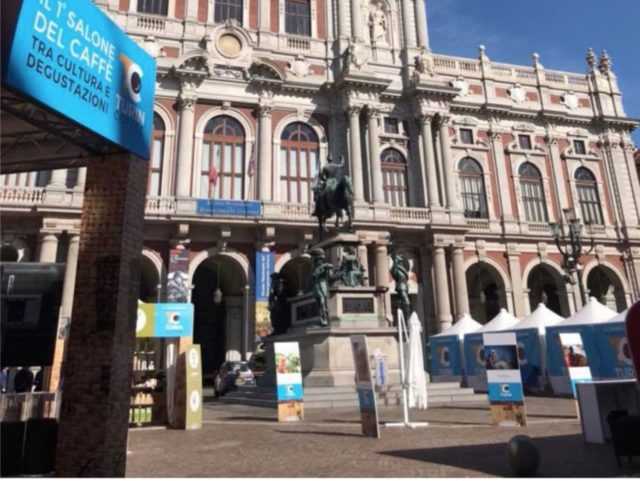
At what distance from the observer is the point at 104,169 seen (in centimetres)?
603

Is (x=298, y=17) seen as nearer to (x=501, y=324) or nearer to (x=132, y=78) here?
(x=501, y=324)

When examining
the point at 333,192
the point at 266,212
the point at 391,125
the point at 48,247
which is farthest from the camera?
the point at 391,125

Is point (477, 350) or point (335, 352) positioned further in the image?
point (477, 350)

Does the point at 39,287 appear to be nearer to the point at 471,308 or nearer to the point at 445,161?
the point at 445,161

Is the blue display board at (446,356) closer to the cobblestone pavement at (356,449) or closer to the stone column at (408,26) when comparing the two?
the cobblestone pavement at (356,449)

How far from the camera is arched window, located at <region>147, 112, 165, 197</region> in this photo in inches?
1029

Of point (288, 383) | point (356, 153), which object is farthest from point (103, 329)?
point (356, 153)

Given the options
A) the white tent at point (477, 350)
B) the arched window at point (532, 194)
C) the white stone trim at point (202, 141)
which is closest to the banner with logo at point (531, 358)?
the white tent at point (477, 350)

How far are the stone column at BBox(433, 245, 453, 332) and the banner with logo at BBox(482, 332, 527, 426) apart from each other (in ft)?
55.0

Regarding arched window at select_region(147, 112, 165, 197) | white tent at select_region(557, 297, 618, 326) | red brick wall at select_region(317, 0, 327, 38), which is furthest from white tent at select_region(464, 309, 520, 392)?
red brick wall at select_region(317, 0, 327, 38)

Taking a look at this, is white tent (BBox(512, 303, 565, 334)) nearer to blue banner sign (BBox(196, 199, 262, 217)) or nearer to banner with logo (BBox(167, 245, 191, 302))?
blue banner sign (BBox(196, 199, 262, 217))

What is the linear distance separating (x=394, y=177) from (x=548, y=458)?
2449 centimetres

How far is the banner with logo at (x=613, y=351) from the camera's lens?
15513 mm

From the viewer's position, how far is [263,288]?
25.0m
